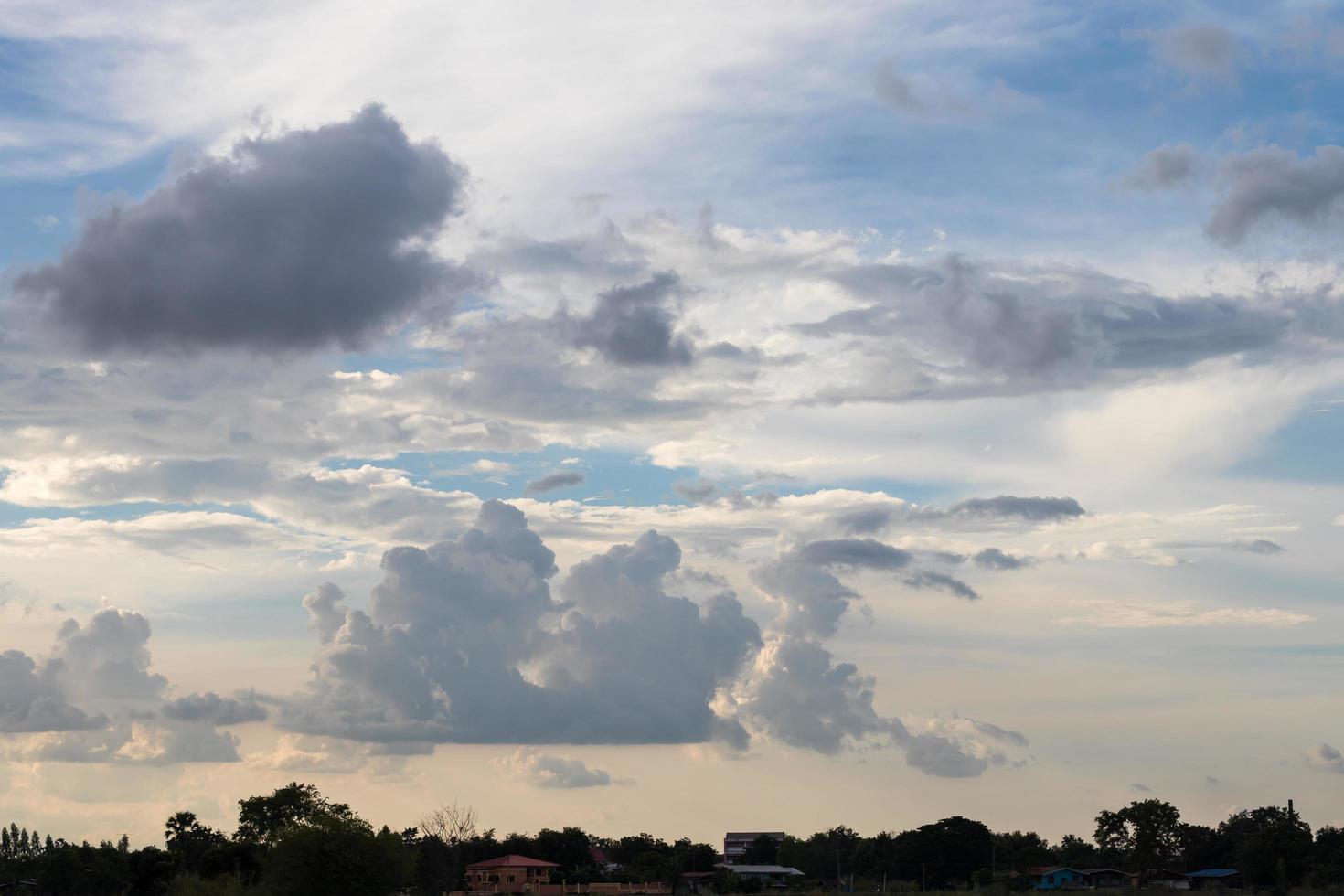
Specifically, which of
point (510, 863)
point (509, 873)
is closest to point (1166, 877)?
point (510, 863)

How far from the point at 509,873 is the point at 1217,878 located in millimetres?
93344

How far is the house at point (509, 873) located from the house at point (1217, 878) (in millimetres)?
80457

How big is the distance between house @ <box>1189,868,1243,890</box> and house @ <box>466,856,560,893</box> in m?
80.5

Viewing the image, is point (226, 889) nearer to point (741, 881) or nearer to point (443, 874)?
point (443, 874)

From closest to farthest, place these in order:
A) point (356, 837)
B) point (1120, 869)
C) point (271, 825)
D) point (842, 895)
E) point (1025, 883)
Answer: point (356, 837), point (842, 895), point (271, 825), point (1025, 883), point (1120, 869)

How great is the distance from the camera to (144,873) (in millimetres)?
138125

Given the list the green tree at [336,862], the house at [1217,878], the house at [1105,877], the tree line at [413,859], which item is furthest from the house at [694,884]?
the green tree at [336,862]

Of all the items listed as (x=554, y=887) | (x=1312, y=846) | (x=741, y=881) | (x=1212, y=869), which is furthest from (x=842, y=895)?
(x=1212, y=869)

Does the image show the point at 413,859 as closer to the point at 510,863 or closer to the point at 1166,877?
the point at 510,863

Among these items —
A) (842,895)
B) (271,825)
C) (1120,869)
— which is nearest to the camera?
(842,895)

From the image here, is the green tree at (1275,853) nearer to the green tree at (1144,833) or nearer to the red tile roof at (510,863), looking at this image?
the green tree at (1144,833)

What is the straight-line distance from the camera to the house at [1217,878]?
572ft

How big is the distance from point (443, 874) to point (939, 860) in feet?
238

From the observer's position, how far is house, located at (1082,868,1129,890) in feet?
608
